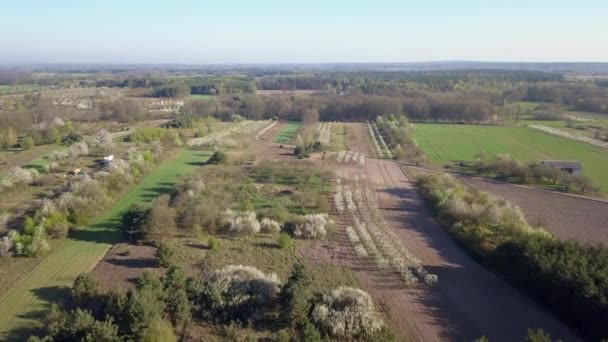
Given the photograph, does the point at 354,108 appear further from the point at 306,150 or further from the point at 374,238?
the point at 374,238

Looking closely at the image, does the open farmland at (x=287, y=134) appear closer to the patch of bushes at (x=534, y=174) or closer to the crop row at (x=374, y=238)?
the crop row at (x=374, y=238)

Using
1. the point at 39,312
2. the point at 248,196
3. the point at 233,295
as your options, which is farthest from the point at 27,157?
the point at 233,295

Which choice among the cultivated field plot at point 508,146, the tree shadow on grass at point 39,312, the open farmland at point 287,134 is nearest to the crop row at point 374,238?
the tree shadow on grass at point 39,312

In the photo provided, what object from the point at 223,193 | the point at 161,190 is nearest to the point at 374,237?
the point at 223,193

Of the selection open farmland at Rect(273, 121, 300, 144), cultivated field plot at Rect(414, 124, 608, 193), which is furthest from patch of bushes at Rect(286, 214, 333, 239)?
open farmland at Rect(273, 121, 300, 144)

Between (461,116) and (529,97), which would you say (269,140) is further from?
(529,97)
